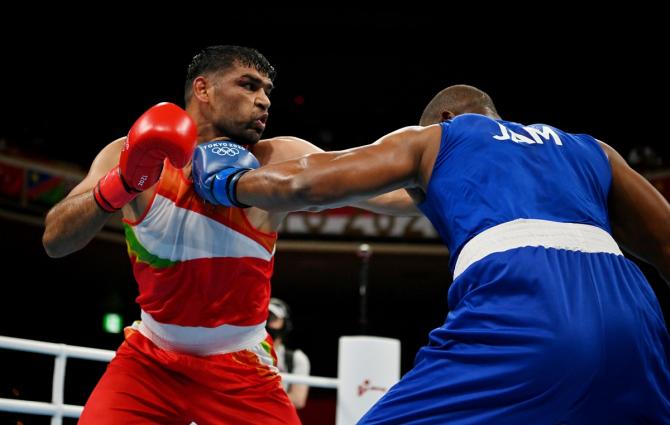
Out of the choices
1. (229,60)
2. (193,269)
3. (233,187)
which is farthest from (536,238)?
(229,60)

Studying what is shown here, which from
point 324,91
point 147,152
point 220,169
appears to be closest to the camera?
point 220,169

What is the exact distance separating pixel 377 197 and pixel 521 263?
120 centimetres

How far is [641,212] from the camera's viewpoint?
6.23ft

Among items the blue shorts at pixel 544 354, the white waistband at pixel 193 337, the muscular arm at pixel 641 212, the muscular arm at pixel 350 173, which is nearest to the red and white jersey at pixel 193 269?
the white waistband at pixel 193 337

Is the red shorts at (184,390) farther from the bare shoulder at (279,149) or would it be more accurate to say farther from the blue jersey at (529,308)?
the blue jersey at (529,308)

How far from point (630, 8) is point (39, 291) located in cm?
1047

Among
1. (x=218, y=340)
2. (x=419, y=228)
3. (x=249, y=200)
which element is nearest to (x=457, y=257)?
(x=249, y=200)

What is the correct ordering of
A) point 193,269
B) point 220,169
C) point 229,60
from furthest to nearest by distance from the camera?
point 229,60 < point 193,269 < point 220,169

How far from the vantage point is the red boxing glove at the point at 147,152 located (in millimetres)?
2236

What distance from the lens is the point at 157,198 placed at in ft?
8.51

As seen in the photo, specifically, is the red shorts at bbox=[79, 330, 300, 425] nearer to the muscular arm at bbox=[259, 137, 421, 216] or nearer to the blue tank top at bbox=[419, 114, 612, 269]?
the muscular arm at bbox=[259, 137, 421, 216]

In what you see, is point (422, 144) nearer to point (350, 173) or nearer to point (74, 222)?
point (350, 173)

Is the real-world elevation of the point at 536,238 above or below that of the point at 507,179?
below

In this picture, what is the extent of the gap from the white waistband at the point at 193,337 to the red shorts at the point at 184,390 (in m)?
0.02
